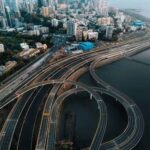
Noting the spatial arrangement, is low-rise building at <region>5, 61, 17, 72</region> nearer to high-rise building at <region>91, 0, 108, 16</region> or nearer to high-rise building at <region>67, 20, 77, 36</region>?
high-rise building at <region>67, 20, 77, 36</region>

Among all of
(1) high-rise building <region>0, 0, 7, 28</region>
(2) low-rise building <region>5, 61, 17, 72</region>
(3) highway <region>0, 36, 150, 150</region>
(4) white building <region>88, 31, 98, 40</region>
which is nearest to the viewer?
(3) highway <region>0, 36, 150, 150</region>

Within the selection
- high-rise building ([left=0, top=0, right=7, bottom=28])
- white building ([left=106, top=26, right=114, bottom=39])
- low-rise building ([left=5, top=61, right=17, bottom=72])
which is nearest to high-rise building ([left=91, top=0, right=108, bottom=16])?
white building ([left=106, top=26, right=114, bottom=39])

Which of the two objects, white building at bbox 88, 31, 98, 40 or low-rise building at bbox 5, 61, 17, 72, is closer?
low-rise building at bbox 5, 61, 17, 72

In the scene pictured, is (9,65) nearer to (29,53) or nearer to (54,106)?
(29,53)

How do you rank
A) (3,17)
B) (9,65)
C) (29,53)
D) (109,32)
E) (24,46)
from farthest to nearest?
(3,17) → (109,32) → (24,46) → (29,53) → (9,65)

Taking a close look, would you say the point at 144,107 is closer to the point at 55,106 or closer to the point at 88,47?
the point at 55,106

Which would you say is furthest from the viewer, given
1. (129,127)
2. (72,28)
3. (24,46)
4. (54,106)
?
(72,28)

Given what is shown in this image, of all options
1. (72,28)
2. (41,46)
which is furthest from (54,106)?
(72,28)

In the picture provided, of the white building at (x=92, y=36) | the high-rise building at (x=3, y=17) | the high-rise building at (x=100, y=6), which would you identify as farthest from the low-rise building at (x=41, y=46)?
the high-rise building at (x=100, y=6)

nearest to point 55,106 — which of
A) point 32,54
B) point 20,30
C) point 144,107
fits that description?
point 144,107

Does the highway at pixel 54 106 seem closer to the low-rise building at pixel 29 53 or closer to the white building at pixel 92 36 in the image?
the low-rise building at pixel 29 53
